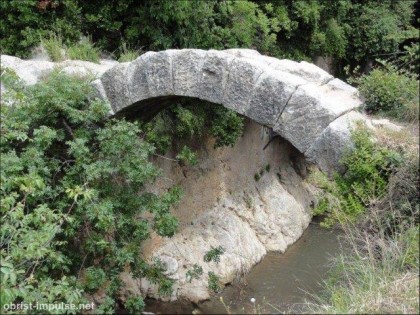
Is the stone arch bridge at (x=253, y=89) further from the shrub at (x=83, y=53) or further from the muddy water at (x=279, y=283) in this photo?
the muddy water at (x=279, y=283)

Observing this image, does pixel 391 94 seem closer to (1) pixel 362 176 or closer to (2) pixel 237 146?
(1) pixel 362 176

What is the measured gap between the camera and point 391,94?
4848mm

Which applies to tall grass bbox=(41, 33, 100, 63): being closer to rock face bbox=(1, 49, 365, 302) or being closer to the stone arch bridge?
rock face bbox=(1, 49, 365, 302)

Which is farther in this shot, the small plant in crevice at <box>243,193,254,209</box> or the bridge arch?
the small plant in crevice at <box>243,193,254,209</box>

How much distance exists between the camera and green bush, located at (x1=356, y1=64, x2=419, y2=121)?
4630 mm

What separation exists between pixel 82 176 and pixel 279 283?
3.58 meters

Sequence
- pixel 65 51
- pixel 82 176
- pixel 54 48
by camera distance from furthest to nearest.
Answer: pixel 65 51 < pixel 54 48 < pixel 82 176

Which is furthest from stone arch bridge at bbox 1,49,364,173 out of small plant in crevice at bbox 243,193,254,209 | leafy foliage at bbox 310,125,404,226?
small plant in crevice at bbox 243,193,254,209

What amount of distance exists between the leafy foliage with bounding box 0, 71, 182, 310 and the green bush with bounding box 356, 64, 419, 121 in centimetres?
248

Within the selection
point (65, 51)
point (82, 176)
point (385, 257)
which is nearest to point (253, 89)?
point (385, 257)

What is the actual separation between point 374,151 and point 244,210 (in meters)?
5.03

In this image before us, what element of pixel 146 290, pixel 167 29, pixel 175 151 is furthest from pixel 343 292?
pixel 167 29

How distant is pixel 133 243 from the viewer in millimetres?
5820

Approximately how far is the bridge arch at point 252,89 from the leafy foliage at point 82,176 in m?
0.46
